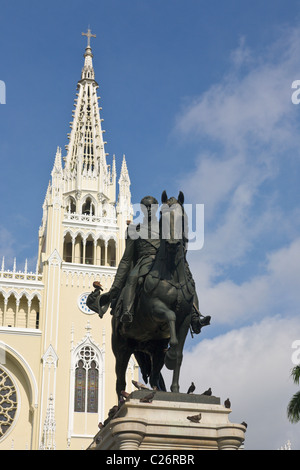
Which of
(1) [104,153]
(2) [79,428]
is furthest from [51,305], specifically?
(1) [104,153]

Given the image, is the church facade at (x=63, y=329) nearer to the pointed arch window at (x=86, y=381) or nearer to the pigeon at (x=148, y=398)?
the pointed arch window at (x=86, y=381)

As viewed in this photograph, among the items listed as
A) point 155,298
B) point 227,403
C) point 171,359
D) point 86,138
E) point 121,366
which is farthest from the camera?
point 86,138

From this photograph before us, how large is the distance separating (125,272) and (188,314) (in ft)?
3.31

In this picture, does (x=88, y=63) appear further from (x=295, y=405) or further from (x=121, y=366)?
(x=121, y=366)

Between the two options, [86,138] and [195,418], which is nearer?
[195,418]

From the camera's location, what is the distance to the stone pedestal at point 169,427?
6637 mm

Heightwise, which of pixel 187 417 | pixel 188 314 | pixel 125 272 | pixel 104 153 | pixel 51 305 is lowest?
pixel 187 417

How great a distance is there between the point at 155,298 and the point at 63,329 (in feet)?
98.9

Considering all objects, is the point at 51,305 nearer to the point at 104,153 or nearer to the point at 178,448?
the point at 104,153

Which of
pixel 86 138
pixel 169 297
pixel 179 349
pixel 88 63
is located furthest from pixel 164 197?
pixel 88 63

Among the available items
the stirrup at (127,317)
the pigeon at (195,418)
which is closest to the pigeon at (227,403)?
the pigeon at (195,418)

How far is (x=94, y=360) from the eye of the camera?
36.9 meters

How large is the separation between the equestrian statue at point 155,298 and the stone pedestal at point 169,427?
1.45ft

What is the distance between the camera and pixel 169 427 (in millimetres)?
6816
